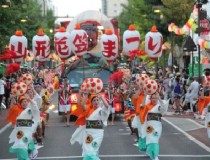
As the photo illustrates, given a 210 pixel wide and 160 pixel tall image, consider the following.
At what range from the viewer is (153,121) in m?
15.2

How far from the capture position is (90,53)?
2867 centimetres

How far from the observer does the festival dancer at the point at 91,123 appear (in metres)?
13.6

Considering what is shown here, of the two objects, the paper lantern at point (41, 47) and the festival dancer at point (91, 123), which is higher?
the paper lantern at point (41, 47)

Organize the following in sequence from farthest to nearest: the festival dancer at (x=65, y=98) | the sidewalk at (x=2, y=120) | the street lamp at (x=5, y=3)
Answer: the street lamp at (x=5, y=3), the festival dancer at (x=65, y=98), the sidewalk at (x=2, y=120)

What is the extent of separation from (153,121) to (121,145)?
126 inches

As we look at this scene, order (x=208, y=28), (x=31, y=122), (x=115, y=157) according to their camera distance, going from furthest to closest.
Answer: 1. (x=208, y=28)
2. (x=115, y=157)
3. (x=31, y=122)

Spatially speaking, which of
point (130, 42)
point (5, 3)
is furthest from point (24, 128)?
point (5, 3)

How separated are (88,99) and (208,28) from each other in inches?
736

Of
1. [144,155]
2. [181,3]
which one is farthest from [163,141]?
[181,3]

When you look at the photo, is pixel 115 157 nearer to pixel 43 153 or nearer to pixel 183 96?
pixel 43 153

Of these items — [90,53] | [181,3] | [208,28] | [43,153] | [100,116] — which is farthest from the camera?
[181,3]

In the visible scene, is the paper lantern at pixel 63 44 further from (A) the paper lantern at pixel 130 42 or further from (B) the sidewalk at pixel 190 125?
(B) the sidewalk at pixel 190 125

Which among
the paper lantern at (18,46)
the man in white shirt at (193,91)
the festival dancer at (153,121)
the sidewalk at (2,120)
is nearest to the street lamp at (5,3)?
the paper lantern at (18,46)

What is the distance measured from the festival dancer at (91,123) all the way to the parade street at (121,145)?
214cm
